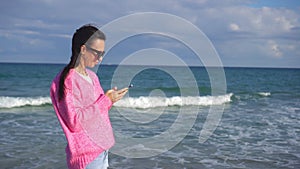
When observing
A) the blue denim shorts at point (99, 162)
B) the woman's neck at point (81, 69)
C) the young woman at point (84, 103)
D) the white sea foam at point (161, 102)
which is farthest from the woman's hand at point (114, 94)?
the white sea foam at point (161, 102)

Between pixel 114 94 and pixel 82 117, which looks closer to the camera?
pixel 82 117

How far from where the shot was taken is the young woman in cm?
190

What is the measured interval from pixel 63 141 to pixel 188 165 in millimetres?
3134

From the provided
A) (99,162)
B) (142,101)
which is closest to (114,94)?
(99,162)

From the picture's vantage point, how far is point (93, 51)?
2.02 meters

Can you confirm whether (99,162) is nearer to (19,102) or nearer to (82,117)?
(82,117)

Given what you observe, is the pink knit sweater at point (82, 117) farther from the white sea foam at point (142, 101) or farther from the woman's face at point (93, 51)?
the white sea foam at point (142, 101)

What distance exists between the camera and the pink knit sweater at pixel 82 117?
1887 millimetres

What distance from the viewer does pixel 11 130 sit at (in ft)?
30.3

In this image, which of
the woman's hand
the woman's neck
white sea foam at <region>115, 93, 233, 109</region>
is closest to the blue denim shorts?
the woman's hand

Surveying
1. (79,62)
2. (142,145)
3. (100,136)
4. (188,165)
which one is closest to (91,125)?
(100,136)

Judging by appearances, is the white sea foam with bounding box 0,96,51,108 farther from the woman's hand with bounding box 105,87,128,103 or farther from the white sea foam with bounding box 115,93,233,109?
the woman's hand with bounding box 105,87,128,103

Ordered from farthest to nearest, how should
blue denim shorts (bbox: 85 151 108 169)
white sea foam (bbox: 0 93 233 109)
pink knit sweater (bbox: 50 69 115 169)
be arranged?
white sea foam (bbox: 0 93 233 109), blue denim shorts (bbox: 85 151 108 169), pink knit sweater (bbox: 50 69 115 169)

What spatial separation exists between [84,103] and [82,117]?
0.40 ft
